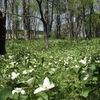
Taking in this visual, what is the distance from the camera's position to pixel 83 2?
2775 cm

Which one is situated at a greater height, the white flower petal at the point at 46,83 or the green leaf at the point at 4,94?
the white flower petal at the point at 46,83

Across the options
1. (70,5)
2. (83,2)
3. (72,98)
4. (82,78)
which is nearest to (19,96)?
(82,78)

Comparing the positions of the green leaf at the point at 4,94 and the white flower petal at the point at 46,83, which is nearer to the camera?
the green leaf at the point at 4,94

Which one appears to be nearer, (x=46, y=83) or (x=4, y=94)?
(x=4, y=94)

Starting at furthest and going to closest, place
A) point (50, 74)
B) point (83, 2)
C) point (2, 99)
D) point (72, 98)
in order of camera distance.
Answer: point (83, 2) < point (50, 74) < point (72, 98) < point (2, 99)

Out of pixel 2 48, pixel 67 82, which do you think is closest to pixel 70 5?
pixel 2 48

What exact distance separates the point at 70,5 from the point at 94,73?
3461cm

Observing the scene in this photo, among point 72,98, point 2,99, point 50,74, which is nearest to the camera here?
point 2,99

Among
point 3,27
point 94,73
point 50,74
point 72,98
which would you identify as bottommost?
point 72,98

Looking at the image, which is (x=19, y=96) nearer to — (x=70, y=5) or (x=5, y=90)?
(x=5, y=90)

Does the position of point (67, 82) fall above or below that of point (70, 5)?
below

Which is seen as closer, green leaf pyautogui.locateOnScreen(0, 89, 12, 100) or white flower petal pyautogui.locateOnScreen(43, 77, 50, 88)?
green leaf pyautogui.locateOnScreen(0, 89, 12, 100)

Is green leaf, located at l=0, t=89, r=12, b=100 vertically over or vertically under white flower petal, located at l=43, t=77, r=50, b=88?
under

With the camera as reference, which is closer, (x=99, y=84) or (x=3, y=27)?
(x=99, y=84)
